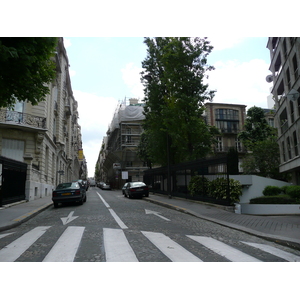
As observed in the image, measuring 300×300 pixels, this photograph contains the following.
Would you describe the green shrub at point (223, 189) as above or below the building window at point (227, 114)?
below

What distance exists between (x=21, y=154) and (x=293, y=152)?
22042 millimetres

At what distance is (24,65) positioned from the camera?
26.0 feet

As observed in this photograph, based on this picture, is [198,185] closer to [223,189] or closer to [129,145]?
[223,189]

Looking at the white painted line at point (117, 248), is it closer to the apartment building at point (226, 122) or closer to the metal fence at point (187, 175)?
the metal fence at point (187, 175)

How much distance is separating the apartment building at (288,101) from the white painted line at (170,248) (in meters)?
16.4

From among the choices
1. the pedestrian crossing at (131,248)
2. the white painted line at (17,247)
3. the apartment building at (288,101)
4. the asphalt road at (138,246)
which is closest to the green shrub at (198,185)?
the asphalt road at (138,246)

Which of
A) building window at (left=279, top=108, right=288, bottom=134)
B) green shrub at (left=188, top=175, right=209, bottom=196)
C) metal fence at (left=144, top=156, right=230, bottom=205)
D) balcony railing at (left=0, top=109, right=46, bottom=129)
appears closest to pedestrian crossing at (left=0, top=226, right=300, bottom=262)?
metal fence at (left=144, top=156, right=230, bottom=205)

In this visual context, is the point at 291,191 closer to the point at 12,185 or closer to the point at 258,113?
the point at 12,185

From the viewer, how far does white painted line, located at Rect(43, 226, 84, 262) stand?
4.84 metres

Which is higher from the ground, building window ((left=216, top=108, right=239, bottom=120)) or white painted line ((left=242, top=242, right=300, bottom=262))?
building window ((left=216, top=108, right=239, bottom=120))

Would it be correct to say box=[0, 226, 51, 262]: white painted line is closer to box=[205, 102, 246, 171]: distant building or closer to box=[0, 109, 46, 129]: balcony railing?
box=[0, 109, 46, 129]: balcony railing

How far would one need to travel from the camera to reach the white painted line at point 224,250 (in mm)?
4966

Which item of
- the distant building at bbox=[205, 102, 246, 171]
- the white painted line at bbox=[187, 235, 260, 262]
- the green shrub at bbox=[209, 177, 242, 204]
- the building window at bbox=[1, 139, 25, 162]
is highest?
the distant building at bbox=[205, 102, 246, 171]

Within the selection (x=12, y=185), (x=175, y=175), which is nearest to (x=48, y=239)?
(x=12, y=185)
